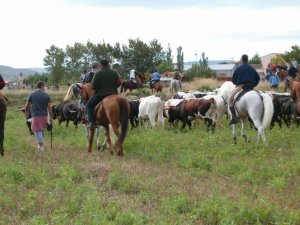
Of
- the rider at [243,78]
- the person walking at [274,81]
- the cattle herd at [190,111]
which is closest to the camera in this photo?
the rider at [243,78]

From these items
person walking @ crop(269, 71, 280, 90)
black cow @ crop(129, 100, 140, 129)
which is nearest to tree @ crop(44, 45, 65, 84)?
person walking @ crop(269, 71, 280, 90)

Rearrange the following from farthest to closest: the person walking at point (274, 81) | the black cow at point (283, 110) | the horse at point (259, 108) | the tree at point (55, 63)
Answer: the tree at point (55, 63) < the person walking at point (274, 81) < the black cow at point (283, 110) < the horse at point (259, 108)

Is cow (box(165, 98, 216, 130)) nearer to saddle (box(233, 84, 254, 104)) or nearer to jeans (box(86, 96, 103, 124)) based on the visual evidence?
saddle (box(233, 84, 254, 104))

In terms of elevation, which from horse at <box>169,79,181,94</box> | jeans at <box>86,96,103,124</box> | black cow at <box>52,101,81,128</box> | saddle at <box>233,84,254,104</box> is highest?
saddle at <box>233,84,254,104</box>

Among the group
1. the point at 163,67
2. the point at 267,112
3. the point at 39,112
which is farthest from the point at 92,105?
the point at 163,67

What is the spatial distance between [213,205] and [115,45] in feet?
249

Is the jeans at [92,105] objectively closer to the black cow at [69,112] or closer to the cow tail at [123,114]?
the cow tail at [123,114]

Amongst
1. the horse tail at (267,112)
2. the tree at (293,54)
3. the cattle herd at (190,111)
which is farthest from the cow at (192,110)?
the tree at (293,54)

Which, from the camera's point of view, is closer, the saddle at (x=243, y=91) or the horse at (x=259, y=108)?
the horse at (x=259, y=108)

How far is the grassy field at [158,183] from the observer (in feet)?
25.8

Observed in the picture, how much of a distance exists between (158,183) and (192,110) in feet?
36.5

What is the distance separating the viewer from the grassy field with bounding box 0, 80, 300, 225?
A: 787 centimetres

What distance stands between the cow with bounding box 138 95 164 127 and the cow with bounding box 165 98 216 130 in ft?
1.81

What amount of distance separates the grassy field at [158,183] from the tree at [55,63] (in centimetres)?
8666
